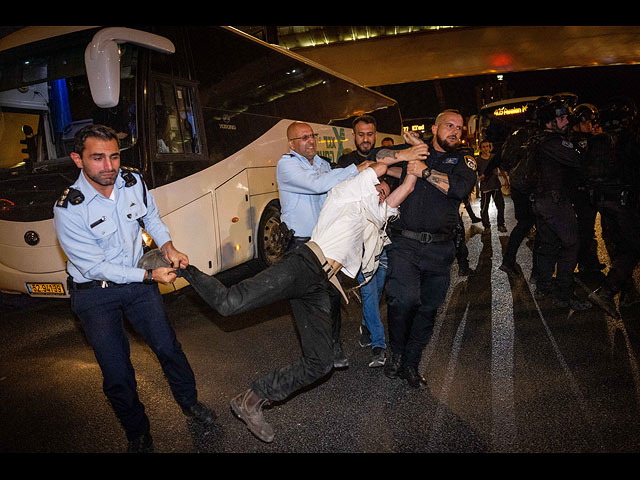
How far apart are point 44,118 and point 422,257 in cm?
436

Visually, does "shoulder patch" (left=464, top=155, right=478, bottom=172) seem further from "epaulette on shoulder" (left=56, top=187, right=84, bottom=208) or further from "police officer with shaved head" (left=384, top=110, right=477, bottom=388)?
"epaulette on shoulder" (left=56, top=187, right=84, bottom=208)

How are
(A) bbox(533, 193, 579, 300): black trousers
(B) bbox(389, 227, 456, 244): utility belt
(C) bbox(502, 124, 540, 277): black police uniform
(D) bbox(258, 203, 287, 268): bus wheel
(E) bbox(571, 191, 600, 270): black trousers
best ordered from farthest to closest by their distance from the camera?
(D) bbox(258, 203, 287, 268): bus wheel < (E) bbox(571, 191, 600, 270): black trousers < (C) bbox(502, 124, 540, 277): black police uniform < (A) bbox(533, 193, 579, 300): black trousers < (B) bbox(389, 227, 456, 244): utility belt

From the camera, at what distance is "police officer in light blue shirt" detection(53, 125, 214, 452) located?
256cm

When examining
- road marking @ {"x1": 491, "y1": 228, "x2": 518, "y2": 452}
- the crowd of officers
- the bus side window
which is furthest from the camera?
the bus side window

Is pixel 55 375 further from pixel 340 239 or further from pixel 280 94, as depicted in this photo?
pixel 280 94

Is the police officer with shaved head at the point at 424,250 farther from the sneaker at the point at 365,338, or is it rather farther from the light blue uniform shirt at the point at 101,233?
the light blue uniform shirt at the point at 101,233

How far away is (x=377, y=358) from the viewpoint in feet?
12.5

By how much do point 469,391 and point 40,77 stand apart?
5213 millimetres

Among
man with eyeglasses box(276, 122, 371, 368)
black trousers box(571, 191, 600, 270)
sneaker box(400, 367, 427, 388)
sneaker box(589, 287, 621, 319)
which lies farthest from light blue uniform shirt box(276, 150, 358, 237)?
black trousers box(571, 191, 600, 270)

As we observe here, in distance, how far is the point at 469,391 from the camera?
3.30m

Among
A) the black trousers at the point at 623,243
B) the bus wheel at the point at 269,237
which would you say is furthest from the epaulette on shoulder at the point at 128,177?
the black trousers at the point at 623,243

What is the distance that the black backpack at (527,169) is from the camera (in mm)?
4871

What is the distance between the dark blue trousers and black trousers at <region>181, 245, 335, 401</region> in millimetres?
468
